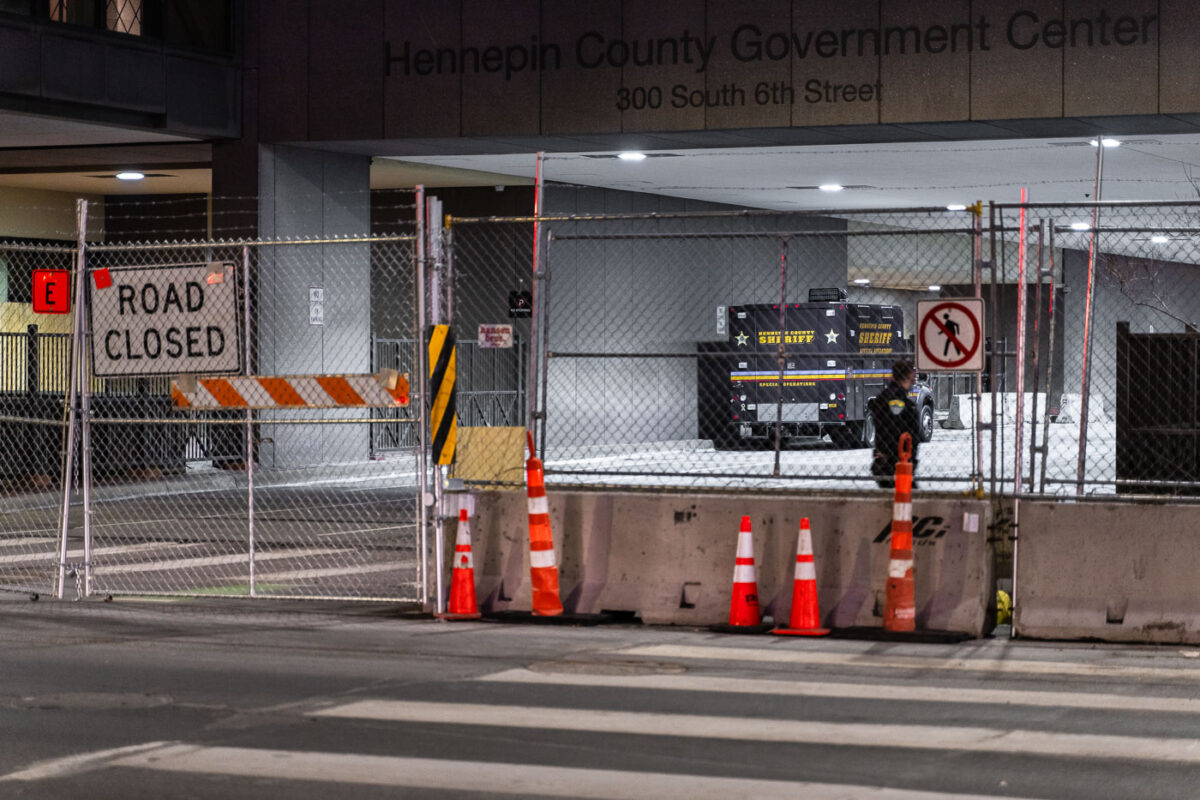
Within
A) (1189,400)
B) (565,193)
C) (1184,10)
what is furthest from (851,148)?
(1189,400)

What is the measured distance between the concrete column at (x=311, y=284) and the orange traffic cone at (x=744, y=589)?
14.6 meters

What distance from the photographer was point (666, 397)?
35.2 meters

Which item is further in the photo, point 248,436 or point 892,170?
point 892,170

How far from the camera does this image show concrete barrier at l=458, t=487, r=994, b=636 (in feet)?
37.0

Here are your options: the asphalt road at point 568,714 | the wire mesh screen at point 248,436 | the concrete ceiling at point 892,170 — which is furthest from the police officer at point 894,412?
the concrete ceiling at point 892,170

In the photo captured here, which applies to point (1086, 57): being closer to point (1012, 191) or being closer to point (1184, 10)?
point (1184, 10)

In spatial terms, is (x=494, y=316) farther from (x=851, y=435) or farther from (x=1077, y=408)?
(x=1077, y=408)

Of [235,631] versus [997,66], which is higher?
[997,66]

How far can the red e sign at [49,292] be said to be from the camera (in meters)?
23.8

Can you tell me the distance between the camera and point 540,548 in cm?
1178

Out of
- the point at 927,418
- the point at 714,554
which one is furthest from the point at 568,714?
the point at 927,418

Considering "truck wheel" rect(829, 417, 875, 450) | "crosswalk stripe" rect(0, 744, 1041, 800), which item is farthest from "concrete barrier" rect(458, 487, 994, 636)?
"truck wheel" rect(829, 417, 875, 450)

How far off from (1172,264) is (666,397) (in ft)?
81.8

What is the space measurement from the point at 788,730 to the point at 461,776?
1.78m
